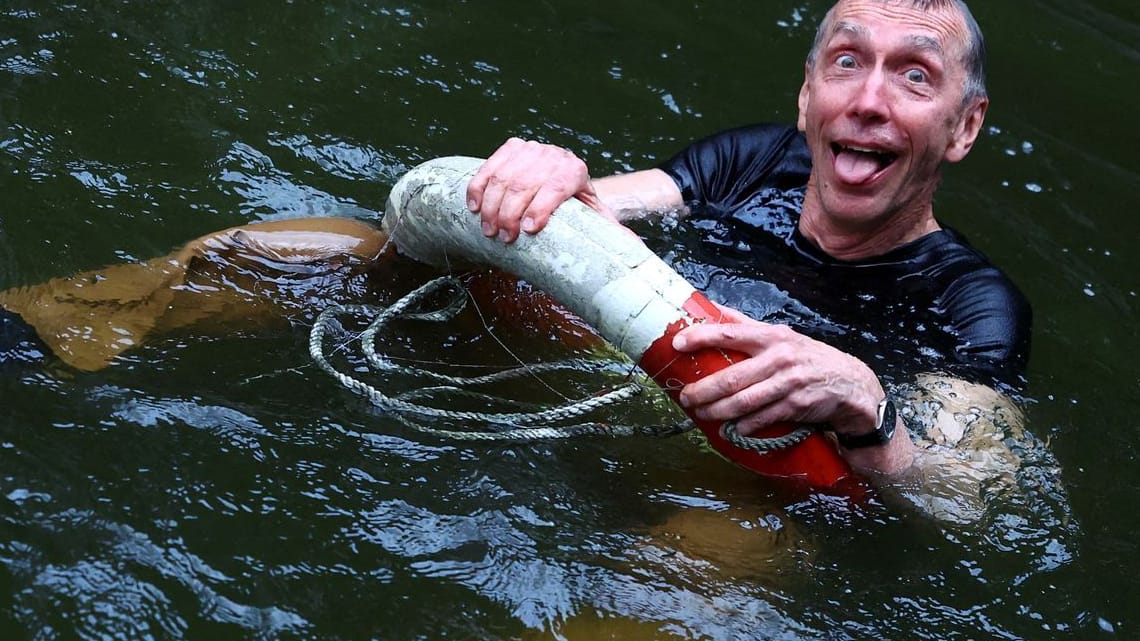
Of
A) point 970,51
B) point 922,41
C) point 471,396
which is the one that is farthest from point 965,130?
point 471,396

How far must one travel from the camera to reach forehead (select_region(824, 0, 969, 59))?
11.3 feet

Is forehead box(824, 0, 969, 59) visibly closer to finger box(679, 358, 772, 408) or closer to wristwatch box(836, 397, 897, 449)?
wristwatch box(836, 397, 897, 449)

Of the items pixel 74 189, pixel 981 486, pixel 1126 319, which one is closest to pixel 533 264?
pixel 981 486

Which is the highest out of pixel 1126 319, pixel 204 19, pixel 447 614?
pixel 204 19

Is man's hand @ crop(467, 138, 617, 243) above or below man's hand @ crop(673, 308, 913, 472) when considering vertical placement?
above

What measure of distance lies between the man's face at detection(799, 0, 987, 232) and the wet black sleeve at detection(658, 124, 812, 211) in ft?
1.09

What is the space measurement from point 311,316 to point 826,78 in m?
1.63

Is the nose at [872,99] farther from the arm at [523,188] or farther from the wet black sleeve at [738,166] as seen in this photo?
the arm at [523,188]

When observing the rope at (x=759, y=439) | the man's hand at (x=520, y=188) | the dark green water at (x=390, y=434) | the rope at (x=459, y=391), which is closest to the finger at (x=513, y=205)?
the man's hand at (x=520, y=188)

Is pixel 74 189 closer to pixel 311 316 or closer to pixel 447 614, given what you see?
pixel 311 316

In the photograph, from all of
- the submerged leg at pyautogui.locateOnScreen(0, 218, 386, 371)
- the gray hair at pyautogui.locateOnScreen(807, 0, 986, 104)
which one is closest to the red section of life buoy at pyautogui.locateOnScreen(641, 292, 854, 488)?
the submerged leg at pyautogui.locateOnScreen(0, 218, 386, 371)

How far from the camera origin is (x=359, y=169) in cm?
447

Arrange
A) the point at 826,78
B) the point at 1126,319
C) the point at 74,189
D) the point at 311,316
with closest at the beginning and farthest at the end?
the point at 311,316
the point at 826,78
the point at 74,189
the point at 1126,319

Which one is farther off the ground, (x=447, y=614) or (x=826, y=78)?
(x=826, y=78)
